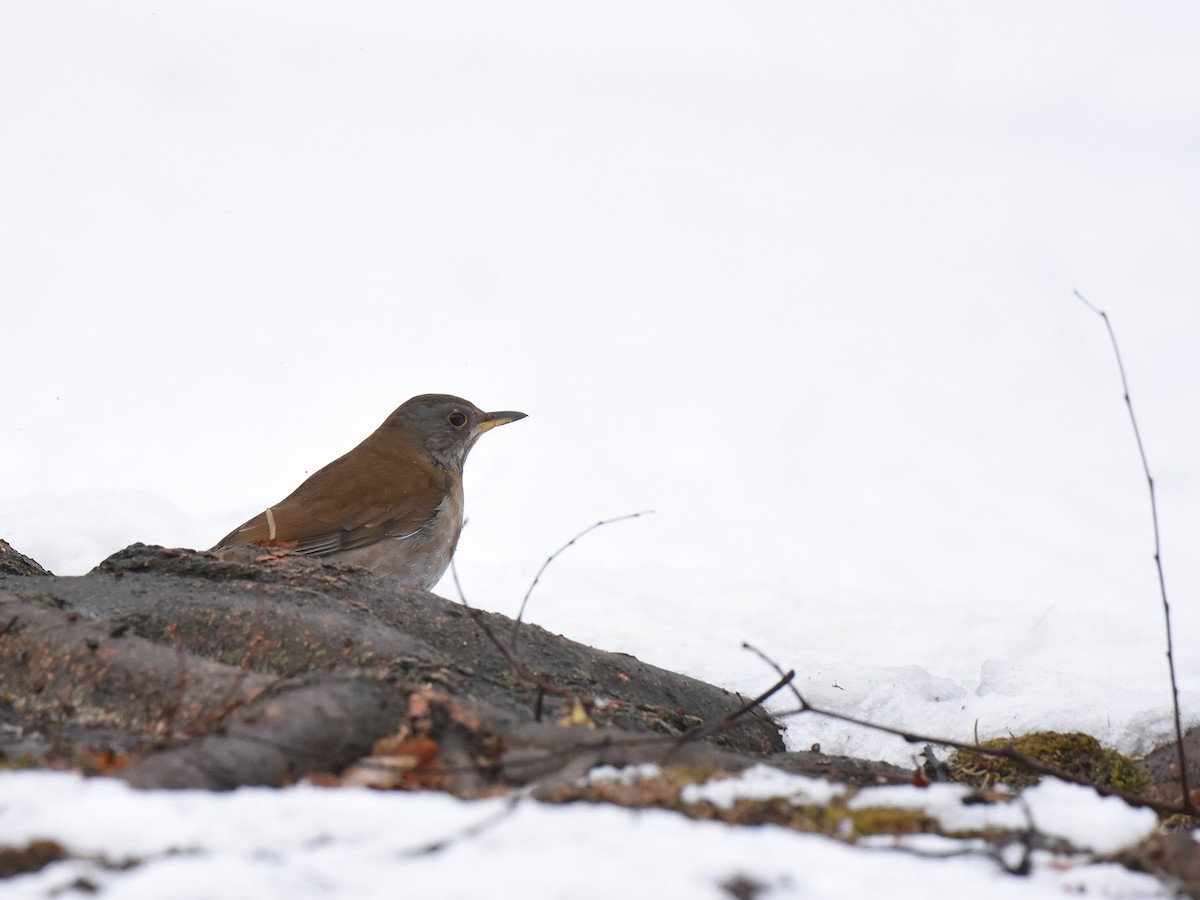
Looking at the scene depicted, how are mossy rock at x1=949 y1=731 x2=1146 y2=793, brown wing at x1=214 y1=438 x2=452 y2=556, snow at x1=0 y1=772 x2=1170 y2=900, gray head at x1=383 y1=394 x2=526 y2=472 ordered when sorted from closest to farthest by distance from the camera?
snow at x1=0 y1=772 x2=1170 y2=900
mossy rock at x1=949 y1=731 x2=1146 y2=793
brown wing at x1=214 y1=438 x2=452 y2=556
gray head at x1=383 y1=394 x2=526 y2=472

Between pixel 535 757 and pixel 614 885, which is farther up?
pixel 535 757

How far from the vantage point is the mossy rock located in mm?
5215

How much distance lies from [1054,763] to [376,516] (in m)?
4.84

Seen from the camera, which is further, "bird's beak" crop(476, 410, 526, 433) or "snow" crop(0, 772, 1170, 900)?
"bird's beak" crop(476, 410, 526, 433)

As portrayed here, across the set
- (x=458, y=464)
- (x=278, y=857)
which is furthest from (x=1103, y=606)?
(x=278, y=857)

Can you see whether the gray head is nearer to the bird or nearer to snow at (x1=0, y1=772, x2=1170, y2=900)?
the bird

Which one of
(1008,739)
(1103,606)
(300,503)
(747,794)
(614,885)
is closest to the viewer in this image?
(614,885)

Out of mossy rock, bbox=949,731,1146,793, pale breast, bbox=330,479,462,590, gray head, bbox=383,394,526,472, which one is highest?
gray head, bbox=383,394,526,472

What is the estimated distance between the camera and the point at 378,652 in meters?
4.59

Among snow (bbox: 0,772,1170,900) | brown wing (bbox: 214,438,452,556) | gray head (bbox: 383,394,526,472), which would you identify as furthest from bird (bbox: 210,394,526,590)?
snow (bbox: 0,772,1170,900)

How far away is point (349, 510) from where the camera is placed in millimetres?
8977

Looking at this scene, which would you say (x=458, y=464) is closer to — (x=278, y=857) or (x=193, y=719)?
(x=193, y=719)

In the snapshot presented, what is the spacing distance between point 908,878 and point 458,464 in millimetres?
7773

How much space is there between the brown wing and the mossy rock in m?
4.41
